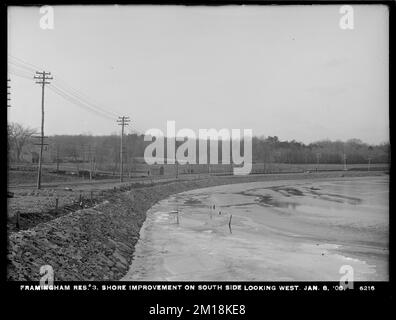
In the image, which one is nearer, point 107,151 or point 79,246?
point 79,246

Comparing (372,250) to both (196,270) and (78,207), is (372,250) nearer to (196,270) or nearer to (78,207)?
(196,270)

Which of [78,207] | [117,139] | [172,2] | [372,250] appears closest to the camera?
[172,2]

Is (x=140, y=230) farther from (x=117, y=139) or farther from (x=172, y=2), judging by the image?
(x=117, y=139)

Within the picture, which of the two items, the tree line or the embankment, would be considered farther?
the tree line

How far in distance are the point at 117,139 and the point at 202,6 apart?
49686 mm

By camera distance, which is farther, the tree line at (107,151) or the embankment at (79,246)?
the tree line at (107,151)
